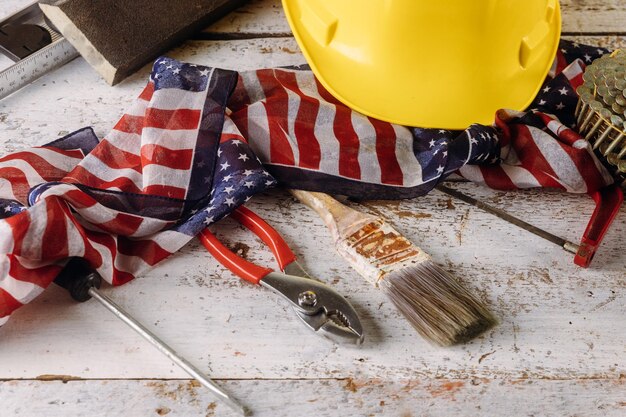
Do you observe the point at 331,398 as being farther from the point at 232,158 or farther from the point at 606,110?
the point at 606,110

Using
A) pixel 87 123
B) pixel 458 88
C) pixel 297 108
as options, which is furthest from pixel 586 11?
pixel 87 123

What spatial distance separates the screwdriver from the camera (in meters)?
0.89

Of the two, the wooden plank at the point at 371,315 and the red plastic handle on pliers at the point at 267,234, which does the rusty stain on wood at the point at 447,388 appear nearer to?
the wooden plank at the point at 371,315

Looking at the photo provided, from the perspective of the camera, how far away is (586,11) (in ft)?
5.01

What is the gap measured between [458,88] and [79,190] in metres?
0.56

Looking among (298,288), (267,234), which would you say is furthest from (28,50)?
(298,288)

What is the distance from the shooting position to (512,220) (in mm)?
1109

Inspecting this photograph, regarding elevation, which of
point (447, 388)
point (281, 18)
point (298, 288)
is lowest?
point (447, 388)

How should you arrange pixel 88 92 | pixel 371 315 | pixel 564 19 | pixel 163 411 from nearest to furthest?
pixel 163 411 → pixel 371 315 → pixel 88 92 → pixel 564 19

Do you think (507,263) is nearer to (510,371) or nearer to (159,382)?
(510,371)

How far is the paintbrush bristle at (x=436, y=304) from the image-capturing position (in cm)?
95

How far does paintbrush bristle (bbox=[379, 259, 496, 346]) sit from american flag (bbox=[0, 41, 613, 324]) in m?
0.16

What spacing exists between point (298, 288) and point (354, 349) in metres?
0.10

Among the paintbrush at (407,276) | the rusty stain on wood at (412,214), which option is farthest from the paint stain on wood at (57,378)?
the rusty stain on wood at (412,214)
